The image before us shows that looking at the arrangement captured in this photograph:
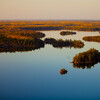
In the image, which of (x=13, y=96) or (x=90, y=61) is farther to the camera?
(x=90, y=61)

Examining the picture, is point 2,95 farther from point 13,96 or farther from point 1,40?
point 1,40

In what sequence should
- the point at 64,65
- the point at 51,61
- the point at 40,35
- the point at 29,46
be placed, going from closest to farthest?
the point at 64,65, the point at 51,61, the point at 29,46, the point at 40,35

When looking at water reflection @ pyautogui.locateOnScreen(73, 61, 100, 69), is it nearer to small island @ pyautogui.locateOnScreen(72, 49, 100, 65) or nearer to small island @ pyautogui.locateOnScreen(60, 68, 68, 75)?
small island @ pyautogui.locateOnScreen(72, 49, 100, 65)

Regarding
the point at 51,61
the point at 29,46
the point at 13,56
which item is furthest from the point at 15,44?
the point at 51,61

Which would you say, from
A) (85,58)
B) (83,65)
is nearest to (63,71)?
(83,65)

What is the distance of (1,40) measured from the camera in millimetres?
65812

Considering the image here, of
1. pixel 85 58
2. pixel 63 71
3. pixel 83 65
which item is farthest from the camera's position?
pixel 85 58

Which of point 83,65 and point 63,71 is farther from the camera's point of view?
point 83,65

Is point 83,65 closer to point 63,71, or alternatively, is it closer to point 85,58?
point 85,58

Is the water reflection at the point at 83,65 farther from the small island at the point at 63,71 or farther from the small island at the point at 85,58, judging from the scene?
the small island at the point at 63,71

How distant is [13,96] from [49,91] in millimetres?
5041

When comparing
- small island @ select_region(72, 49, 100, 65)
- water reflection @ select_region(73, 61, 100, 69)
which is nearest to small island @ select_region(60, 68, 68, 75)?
water reflection @ select_region(73, 61, 100, 69)

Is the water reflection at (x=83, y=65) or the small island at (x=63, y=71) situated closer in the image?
the small island at (x=63, y=71)

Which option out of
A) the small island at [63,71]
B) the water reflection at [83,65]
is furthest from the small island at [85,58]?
the small island at [63,71]
